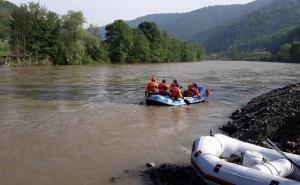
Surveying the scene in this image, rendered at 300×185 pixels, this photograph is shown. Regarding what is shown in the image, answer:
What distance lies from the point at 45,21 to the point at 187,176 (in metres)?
62.1

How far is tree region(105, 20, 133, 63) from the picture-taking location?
274 ft

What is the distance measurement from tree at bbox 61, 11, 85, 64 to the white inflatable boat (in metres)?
60.2

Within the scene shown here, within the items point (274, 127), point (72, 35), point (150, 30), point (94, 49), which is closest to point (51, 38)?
point (72, 35)

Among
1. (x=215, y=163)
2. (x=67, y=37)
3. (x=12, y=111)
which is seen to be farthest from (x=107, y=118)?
(x=67, y=37)

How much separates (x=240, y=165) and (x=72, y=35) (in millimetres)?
62244

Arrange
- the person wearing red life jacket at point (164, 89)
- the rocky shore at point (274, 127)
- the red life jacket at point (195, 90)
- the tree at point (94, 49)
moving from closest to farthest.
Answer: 1. the rocky shore at point (274, 127)
2. the person wearing red life jacket at point (164, 89)
3. the red life jacket at point (195, 90)
4. the tree at point (94, 49)

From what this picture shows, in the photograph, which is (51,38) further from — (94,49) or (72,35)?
(94,49)

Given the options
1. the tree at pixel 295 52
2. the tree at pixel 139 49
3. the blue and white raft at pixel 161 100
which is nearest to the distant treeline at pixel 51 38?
the tree at pixel 139 49

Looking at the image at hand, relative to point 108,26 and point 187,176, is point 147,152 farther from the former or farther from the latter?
point 108,26

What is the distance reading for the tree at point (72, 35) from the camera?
6706 cm

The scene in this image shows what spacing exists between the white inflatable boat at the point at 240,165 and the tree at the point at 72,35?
60.2m

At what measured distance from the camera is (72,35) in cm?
Result: 6781

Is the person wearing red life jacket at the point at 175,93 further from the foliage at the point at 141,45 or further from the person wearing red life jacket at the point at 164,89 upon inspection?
the foliage at the point at 141,45

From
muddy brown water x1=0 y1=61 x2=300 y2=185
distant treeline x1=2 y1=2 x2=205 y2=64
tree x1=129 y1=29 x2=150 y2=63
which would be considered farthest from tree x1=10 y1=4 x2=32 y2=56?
muddy brown water x1=0 y1=61 x2=300 y2=185
